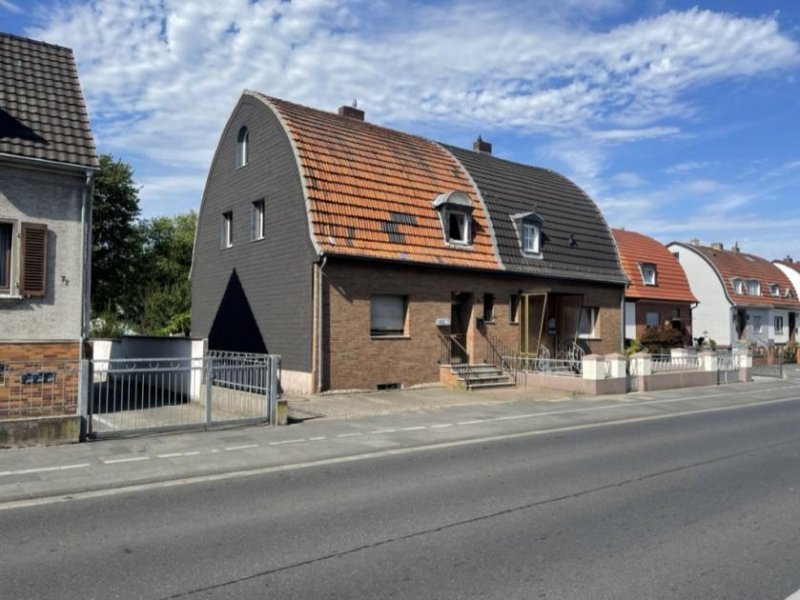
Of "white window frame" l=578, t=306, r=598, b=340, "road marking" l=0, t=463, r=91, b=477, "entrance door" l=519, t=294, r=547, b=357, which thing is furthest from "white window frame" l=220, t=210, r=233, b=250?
"road marking" l=0, t=463, r=91, b=477

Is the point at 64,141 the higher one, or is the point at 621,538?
the point at 64,141

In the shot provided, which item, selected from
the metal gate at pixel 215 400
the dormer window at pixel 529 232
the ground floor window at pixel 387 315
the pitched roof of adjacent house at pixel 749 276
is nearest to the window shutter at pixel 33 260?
the metal gate at pixel 215 400

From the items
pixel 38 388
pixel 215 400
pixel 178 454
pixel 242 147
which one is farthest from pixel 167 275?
pixel 178 454

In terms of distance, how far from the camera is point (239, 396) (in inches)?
538

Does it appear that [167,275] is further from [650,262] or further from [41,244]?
[41,244]

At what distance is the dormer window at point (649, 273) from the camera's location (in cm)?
3847

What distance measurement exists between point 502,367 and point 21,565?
712 inches

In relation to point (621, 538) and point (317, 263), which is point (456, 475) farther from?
point (317, 263)

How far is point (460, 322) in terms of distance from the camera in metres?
22.3

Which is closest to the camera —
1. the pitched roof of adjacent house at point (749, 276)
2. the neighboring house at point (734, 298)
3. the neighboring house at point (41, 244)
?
the neighboring house at point (41, 244)

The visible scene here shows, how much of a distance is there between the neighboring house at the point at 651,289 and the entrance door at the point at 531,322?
13.7 meters

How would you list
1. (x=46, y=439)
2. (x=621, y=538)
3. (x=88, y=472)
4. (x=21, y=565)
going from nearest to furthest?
1. (x=21, y=565)
2. (x=621, y=538)
3. (x=88, y=472)
4. (x=46, y=439)

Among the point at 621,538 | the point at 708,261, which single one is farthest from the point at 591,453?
the point at 708,261

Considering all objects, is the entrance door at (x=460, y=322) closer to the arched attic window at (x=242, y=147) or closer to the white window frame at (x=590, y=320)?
the white window frame at (x=590, y=320)
